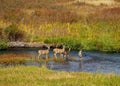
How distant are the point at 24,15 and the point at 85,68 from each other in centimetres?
2089

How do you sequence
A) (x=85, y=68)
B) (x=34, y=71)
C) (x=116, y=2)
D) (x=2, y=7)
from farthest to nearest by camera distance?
(x=116, y=2)
(x=2, y=7)
(x=85, y=68)
(x=34, y=71)

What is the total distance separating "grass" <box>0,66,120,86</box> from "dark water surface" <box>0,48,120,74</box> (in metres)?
6.17

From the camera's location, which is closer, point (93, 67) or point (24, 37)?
point (93, 67)

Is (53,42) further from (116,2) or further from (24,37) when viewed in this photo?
(116,2)

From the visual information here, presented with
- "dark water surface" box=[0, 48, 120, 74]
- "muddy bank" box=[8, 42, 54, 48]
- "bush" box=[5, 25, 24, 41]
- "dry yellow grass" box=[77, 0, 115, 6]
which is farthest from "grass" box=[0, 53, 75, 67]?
"dry yellow grass" box=[77, 0, 115, 6]

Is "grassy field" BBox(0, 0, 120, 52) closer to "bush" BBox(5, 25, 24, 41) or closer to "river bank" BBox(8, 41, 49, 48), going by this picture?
"bush" BBox(5, 25, 24, 41)

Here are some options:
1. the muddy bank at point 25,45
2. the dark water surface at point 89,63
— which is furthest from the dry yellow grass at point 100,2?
the dark water surface at point 89,63

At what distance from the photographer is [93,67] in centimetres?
3569

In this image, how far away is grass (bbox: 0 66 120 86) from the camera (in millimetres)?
24659

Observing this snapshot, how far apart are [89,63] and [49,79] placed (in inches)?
469

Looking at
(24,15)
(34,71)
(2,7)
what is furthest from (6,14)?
(34,71)

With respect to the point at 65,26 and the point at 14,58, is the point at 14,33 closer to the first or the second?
the point at 65,26

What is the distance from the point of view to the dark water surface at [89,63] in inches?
1363

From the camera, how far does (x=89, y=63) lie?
37500 mm
